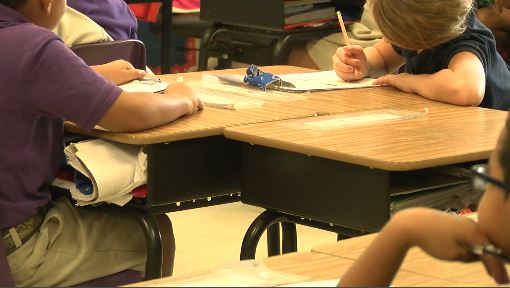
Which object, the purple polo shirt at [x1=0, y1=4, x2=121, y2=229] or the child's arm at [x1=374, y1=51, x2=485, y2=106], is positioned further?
the child's arm at [x1=374, y1=51, x2=485, y2=106]

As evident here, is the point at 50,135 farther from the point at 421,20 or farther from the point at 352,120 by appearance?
the point at 421,20

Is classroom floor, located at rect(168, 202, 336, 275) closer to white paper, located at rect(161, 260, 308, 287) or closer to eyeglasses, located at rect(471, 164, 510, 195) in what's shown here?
white paper, located at rect(161, 260, 308, 287)

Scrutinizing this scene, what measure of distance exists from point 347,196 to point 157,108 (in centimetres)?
Result: 45

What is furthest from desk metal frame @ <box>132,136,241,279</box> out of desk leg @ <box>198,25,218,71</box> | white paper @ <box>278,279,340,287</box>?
desk leg @ <box>198,25,218,71</box>

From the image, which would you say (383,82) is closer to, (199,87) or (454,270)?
(199,87)

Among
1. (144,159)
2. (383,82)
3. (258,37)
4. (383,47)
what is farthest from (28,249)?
(258,37)

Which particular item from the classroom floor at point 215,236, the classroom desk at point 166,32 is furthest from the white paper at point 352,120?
the classroom desk at point 166,32

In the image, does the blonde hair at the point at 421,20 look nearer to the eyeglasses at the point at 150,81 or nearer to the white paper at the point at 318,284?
the eyeglasses at the point at 150,81

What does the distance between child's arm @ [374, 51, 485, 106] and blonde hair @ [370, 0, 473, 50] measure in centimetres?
7

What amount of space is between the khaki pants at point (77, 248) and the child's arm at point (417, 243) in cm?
119

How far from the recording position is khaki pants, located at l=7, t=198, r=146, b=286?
237 cm

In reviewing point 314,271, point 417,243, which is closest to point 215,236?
point 314,271

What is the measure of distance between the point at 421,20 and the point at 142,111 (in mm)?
805

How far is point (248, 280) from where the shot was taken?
1.37 m
